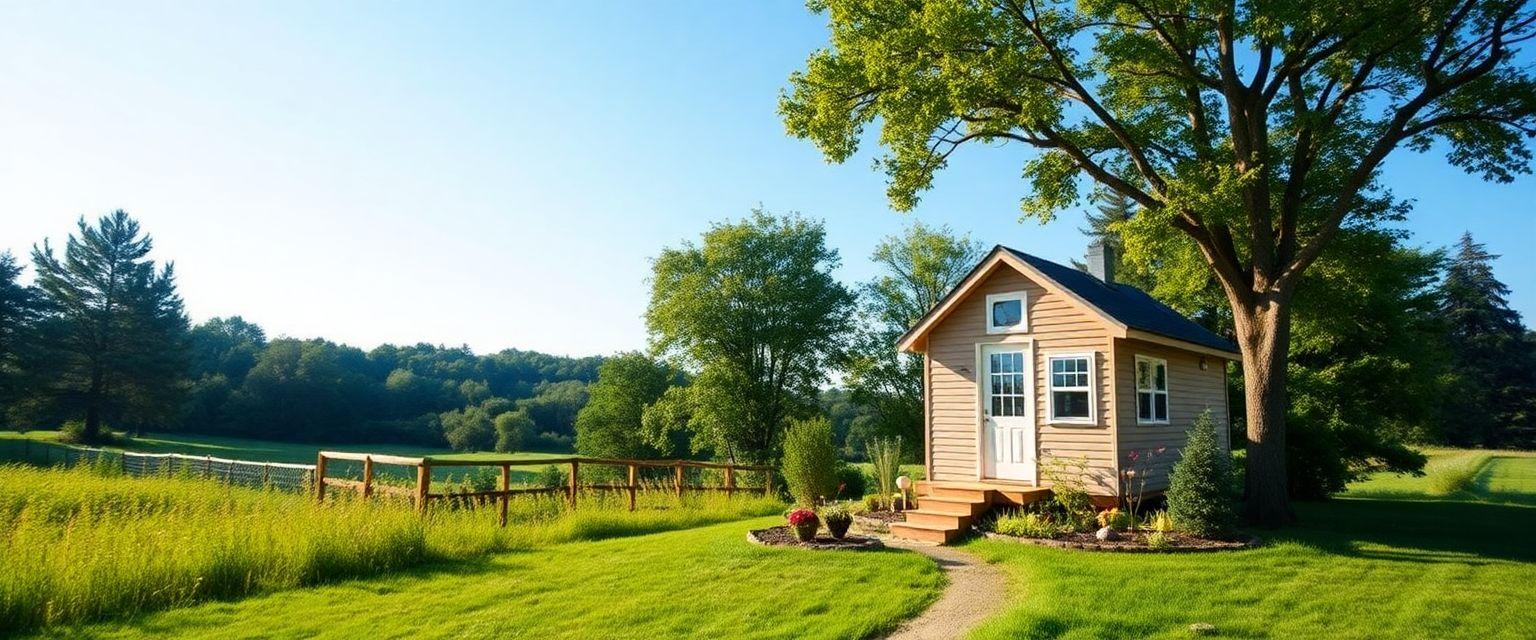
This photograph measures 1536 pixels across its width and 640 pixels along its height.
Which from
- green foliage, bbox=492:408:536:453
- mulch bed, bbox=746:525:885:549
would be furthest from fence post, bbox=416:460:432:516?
green foliage, bbox=492:408:536:453

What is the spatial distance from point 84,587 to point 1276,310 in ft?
49.6

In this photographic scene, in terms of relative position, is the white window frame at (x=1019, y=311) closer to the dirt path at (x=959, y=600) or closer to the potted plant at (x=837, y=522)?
the dirt path at (x=959, y=600)

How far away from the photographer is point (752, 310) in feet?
103

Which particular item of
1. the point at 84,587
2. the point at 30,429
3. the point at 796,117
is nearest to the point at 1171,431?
the point at 796,117

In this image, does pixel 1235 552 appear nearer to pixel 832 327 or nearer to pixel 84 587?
pixel 84 587

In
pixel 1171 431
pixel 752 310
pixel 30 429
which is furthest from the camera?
pixel 30 429

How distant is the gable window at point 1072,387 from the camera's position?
452 inches

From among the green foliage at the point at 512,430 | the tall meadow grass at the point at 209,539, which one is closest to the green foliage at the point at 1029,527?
the tall meadow grass at the point at 209,539

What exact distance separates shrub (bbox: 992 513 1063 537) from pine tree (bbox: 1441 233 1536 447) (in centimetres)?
4742

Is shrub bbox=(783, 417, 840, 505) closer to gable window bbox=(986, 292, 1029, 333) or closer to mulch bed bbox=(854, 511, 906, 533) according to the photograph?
mulch bed bbox=(854, 511, 906, 533)

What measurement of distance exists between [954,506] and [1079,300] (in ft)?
11.9

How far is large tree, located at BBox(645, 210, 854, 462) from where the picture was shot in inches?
1208

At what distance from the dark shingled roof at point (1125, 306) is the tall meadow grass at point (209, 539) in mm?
7726

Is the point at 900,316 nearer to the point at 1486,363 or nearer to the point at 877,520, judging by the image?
the point at 877,520
